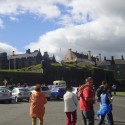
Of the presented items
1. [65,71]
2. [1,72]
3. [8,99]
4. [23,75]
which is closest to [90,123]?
[8,99]

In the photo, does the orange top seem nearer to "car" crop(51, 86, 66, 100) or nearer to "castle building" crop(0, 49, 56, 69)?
"car" crop(51, 86, 66, 100)

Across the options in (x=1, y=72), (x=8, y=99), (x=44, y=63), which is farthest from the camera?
(x=44, y=63)

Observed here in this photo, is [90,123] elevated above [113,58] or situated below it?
below

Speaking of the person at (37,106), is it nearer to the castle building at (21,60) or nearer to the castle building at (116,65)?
the castle building at (21,60)

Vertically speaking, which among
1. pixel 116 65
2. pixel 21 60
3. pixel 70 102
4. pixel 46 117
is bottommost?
pixel 46 117

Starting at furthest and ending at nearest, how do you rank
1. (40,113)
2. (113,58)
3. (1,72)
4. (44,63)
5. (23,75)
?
1. (113,58)
2. (44,63)
3. (23,75)
4. (1,72)
5. (40,113)

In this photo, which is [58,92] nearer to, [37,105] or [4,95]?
[4,95]

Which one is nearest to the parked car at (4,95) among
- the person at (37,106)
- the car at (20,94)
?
the car at (20,94)

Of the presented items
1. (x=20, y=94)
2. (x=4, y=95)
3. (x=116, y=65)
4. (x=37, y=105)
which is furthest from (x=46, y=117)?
(x=116, y=65)

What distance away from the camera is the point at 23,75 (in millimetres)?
79562

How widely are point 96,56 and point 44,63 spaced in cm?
8830

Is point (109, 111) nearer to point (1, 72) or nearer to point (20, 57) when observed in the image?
point (1, 72)

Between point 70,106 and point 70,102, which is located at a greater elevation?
point 70,102

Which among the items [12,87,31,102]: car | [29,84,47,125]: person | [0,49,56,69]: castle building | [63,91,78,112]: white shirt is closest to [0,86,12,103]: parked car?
[12,87,31,102]: car
